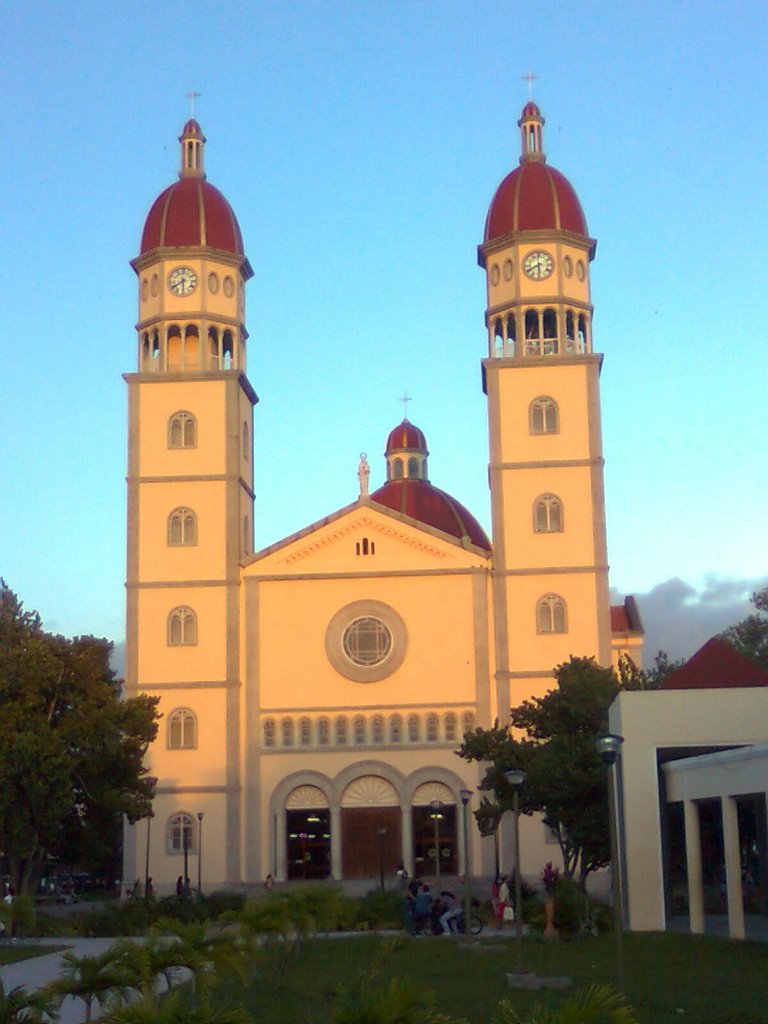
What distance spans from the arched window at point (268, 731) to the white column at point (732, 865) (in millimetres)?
25415

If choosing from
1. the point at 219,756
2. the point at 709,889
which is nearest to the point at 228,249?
the point at 219,756

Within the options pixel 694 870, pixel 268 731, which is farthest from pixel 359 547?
pixel 694 870

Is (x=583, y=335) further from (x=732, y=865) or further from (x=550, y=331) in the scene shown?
(x=732, y=865)

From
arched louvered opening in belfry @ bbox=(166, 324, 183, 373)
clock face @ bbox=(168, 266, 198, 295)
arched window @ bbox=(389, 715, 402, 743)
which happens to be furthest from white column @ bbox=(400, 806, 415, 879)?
clock face @ bbox=(168, 266, 198, 295)

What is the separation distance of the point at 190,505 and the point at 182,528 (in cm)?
84

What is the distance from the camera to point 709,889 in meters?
37.2

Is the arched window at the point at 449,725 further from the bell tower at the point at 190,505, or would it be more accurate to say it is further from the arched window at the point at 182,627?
the arched window at the point at 182,627

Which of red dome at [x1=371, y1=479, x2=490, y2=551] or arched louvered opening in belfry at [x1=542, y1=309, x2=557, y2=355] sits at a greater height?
arched louvered opening in belfry at [x1=542, y1=309, x2=557, y2=355]

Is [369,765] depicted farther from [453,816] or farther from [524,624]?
[524,624]

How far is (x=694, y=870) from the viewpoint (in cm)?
2986

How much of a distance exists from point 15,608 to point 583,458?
1915cm

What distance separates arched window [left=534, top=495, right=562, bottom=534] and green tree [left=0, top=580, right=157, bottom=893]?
14563 mm

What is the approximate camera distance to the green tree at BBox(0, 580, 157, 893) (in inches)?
1591

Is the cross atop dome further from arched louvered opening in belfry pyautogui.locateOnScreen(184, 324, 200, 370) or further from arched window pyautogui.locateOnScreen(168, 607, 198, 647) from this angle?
arched window pyautogui.locateOnScreen(168, 607, 198, 647)
